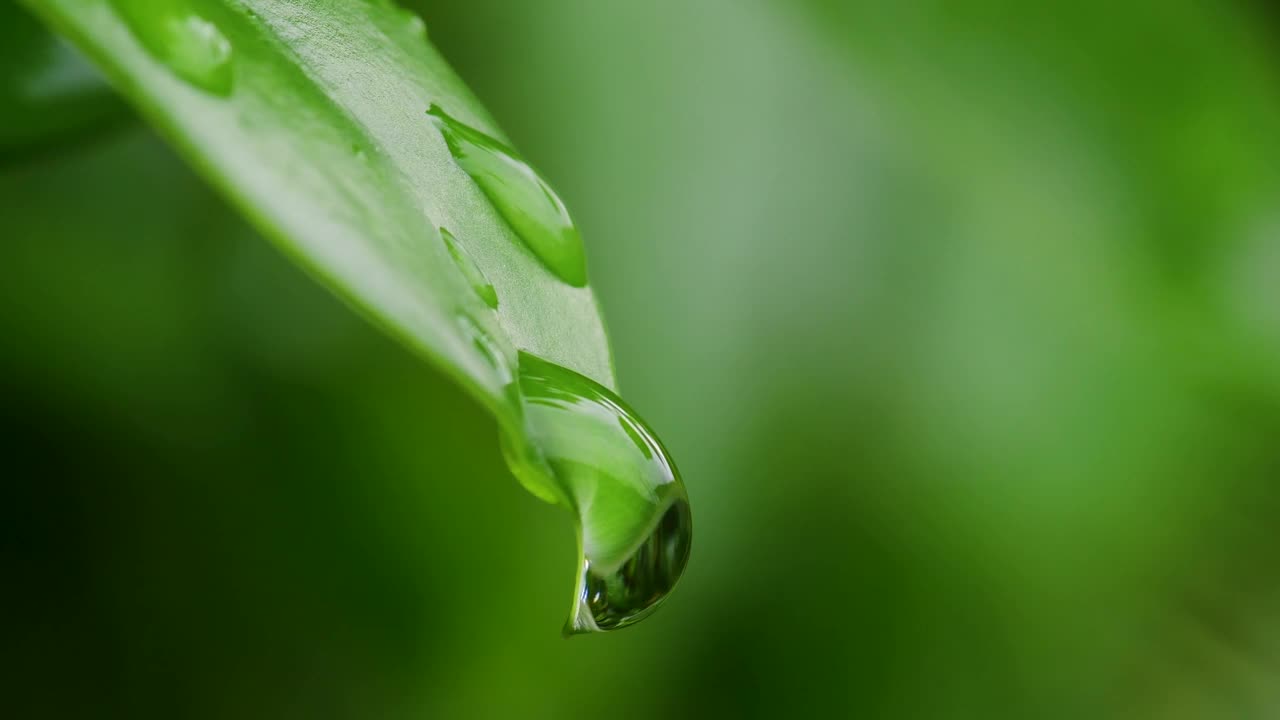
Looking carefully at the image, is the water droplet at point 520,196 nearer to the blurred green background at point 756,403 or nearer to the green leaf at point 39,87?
the green leaf at point 39,87

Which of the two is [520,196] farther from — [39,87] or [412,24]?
[39,87]

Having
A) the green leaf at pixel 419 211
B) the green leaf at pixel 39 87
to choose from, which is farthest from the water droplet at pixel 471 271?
the green leaf at pixel 39 87

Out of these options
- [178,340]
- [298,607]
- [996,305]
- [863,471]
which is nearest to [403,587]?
[298,607]

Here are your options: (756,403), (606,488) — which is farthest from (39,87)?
(756,403)

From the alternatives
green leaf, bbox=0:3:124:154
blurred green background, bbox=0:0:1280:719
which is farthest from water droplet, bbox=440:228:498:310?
blurred green background, bbox=0:0:1280:719

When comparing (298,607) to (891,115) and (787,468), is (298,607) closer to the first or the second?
(787,468)

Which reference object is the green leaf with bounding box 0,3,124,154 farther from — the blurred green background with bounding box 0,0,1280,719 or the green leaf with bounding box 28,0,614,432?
the blurred green background with bounding box 0,0,1280,719

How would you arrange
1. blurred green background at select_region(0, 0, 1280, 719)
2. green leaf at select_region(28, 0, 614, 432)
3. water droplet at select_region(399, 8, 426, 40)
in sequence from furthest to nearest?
1. blurred green background at select_region(0, 0, 1280, 719)
2. water droplet at select_region(399, 8, 426, 40)
3. green leaf at select_region(28, 0, 614, 432)
